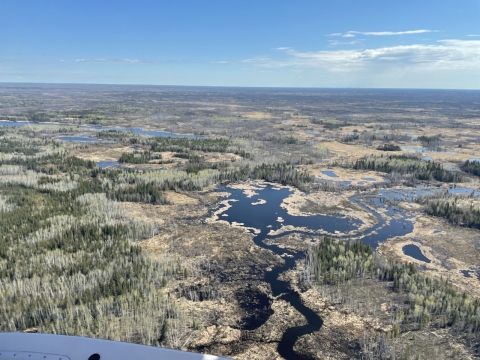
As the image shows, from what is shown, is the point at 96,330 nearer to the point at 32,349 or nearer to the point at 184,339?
the point at 184,339

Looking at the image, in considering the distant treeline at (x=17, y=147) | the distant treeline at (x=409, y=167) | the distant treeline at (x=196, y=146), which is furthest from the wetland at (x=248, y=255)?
the distant treeline at (x=196, y=146)

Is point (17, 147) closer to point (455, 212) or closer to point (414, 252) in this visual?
point (414, 252)

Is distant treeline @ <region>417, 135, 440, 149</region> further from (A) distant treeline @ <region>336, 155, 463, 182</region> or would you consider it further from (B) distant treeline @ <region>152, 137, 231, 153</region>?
(B) distant treeline @ <region>152, 137, 231, 153</region>

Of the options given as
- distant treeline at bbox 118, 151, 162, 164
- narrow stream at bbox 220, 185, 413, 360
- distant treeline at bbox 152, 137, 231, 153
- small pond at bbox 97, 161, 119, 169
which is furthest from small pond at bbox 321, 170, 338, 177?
small pond at bbox 97, 161, 119, 169

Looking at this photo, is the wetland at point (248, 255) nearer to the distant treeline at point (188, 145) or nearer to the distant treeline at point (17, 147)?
the distant treeline at point (17, 147)

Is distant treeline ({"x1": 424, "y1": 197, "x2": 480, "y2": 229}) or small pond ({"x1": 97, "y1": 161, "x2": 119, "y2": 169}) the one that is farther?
small pond ({"x1": 97, "y1": 161, "x2": 119, "y2": 169})

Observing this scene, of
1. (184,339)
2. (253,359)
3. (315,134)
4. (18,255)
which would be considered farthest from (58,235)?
(315,134)

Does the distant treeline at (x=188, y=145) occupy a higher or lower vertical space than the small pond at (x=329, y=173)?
higher
